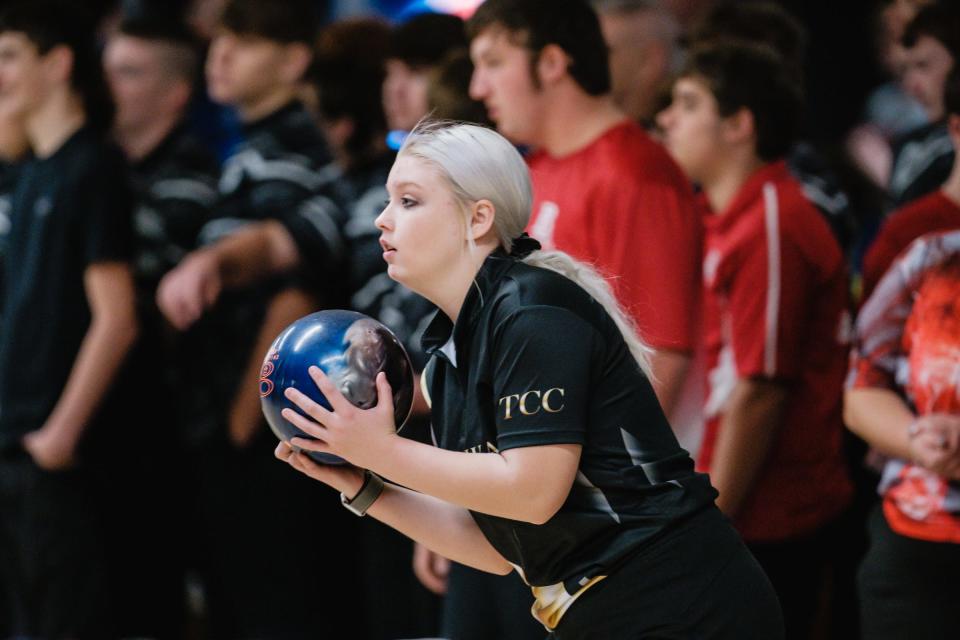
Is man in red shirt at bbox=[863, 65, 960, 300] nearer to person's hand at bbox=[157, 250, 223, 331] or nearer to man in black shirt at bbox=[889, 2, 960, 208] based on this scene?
man in black shirt at bbox=[889, 2, 960, 208]

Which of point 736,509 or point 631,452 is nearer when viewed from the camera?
point 631,452

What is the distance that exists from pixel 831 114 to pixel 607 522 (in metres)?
6.83

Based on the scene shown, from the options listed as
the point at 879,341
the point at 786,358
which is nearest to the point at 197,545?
the point at 786,358

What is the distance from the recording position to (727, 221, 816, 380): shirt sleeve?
14.0ft

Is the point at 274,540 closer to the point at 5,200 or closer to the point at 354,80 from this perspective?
the point at 5,200

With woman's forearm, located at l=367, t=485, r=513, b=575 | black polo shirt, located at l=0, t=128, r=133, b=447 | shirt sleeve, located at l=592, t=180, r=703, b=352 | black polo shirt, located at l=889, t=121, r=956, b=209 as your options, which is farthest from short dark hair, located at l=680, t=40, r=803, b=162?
black polo shirt, located at l=0, t=128, r=133, b=447

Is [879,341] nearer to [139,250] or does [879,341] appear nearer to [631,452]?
[631,452]

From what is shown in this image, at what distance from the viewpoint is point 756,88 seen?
464 centimetres

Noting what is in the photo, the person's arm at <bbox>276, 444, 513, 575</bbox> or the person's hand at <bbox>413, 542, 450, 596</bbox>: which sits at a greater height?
the person's arm at <bbox>276, 444, 513, 575</bbox>

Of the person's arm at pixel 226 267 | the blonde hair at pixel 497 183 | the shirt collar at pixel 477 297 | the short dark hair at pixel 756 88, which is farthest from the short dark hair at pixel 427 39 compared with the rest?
the shirt collar at pixel 477 297

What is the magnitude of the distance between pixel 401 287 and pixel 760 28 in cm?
168

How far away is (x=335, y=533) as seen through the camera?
577 cm

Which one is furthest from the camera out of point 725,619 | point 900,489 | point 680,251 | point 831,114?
point 831,114

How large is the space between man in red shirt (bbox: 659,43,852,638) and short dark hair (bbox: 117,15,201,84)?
2965mm
